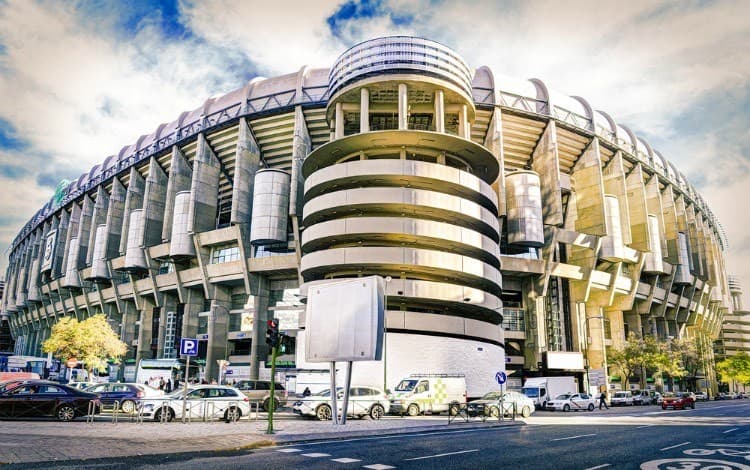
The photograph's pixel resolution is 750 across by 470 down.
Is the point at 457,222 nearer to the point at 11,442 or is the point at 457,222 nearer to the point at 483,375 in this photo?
the point at 483,375

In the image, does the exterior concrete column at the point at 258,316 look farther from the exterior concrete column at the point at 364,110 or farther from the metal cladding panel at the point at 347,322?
the metal cladding panel at the point at 347,322

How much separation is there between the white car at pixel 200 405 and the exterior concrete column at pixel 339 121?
111 ft

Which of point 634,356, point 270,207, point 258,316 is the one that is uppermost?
point 270,207

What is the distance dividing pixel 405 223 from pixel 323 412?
80.4 feet

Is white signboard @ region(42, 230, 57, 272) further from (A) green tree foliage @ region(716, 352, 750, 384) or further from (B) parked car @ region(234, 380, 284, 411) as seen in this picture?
(A) green tree foliage @ region(716, 352, 750, 384)

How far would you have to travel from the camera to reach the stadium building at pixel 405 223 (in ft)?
158

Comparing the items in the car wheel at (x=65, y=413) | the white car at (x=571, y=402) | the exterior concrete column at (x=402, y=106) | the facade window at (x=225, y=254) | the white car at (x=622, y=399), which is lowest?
the white car at (x=622, y=399)

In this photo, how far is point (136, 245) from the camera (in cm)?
6650

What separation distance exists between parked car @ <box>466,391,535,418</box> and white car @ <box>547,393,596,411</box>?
41.5 feet

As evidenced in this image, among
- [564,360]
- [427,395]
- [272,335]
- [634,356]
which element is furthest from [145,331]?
[634,356]

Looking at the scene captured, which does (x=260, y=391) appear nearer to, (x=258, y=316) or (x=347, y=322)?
(x=347, y=322)

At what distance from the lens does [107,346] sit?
5512 cm

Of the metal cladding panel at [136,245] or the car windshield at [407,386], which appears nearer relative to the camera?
the car windshield at [407,386]

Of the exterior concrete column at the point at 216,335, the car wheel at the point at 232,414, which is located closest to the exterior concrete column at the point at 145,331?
the exterior concrete column at the point at 216,335
